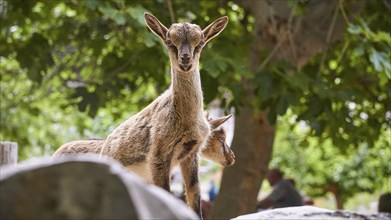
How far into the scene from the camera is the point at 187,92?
5.80m

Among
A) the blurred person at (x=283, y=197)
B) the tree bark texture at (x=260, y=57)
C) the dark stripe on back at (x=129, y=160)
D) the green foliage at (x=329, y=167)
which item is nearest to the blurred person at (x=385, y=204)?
the blurred person at (x=283, y=197)

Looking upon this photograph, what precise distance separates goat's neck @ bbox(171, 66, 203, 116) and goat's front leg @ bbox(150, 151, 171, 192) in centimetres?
36

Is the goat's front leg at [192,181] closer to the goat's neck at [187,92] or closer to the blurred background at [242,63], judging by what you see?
the goat's neck at [187,92]

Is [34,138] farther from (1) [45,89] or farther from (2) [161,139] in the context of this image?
(2) [161,139]

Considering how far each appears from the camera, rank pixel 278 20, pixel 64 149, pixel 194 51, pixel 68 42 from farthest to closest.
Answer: pixel 68 42 → pixel 278 20 → pixel 64 149 → pixel 194 51

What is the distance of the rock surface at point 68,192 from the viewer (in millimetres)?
2799

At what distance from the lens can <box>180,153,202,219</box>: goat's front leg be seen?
18.9 ft

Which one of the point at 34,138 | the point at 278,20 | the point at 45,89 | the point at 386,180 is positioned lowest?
the point at 386,180

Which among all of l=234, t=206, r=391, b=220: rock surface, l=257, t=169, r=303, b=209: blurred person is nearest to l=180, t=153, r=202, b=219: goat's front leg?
l=234, t=206, r=391, b=220: rock surface

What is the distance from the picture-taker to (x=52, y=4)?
10.5m

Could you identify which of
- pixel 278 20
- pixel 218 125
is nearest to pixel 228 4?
pixel 278 20

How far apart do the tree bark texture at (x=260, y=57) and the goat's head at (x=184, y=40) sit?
17.3ft

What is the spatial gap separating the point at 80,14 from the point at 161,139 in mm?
6732

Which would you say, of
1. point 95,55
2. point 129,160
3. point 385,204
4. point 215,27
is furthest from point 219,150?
point 385,204
